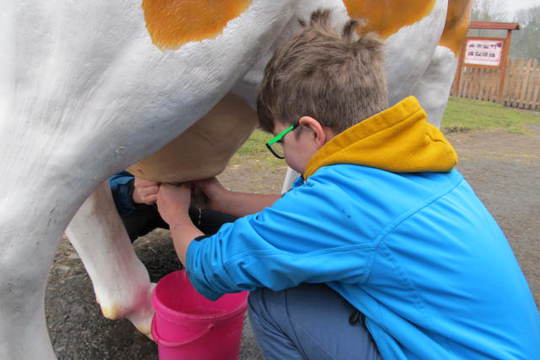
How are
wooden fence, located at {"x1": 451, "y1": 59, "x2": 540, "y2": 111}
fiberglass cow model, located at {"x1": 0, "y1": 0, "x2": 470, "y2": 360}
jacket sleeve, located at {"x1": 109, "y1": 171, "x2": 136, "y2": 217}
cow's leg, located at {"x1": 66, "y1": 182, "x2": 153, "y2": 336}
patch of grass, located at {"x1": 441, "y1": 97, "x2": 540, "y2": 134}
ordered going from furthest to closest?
wooden fence, located at {"x1": 451, "y1": 59, "x2": 540, "y2": 111}
patch of grass, located at {"x1": 441, "y1": 97, "x2": 540, "y2": 134}
jacket sleeve, located at {"x1": 109, "y1": 171, "x2": 136, "y2": 217}
cow's leg, located at {"x1": 66, "y1": 182, "x2": 153, "y2": 336}
fiberglass cow model, located at {"x1": 0, "y1": 0, "x2": 470, "y2": 360}

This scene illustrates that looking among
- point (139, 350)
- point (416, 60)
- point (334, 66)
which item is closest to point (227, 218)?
point (139, 350)

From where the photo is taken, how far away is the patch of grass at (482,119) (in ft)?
17.9

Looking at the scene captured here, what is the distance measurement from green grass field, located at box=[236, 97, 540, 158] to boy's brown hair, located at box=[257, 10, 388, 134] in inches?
99.7

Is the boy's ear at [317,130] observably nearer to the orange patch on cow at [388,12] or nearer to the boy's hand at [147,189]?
the orange patch on cow at [388,12]

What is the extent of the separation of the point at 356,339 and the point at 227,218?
3.13ft

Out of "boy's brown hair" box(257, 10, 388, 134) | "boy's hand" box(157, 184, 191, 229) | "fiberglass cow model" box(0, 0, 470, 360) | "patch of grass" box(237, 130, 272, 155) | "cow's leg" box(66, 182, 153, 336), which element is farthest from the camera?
"patch of grass" box(237, 130, 272, 155)

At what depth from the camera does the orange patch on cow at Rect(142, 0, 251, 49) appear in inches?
25.1

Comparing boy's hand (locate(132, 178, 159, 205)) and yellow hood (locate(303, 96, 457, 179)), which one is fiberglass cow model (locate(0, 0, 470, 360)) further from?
boy's hand (locate(132, 178, 159, 205))

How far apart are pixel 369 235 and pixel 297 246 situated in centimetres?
11

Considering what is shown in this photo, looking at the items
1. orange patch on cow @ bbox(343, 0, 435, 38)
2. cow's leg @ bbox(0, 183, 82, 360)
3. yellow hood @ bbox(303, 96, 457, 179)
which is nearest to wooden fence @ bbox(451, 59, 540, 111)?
orange patch on cow @ bbox(343, 0, 435, 38)

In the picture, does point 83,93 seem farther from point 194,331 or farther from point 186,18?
point 194,331

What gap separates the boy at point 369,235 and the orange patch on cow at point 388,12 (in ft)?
0.29

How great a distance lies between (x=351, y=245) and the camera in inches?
27.1

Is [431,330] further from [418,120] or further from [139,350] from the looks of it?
[139,350]
